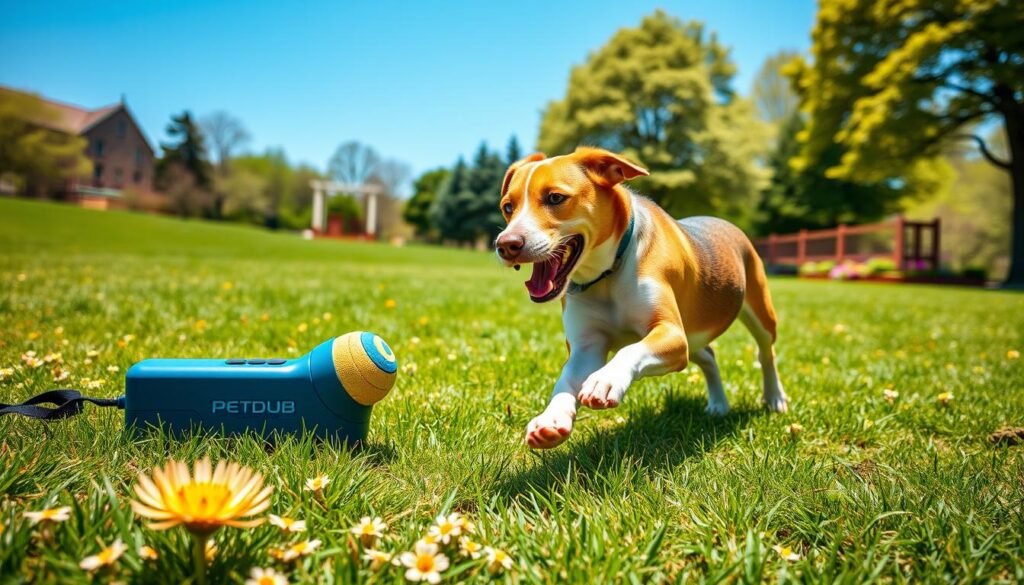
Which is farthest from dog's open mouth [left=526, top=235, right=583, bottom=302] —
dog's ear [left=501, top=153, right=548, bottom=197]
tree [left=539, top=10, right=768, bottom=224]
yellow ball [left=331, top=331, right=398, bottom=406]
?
tree [left=539, top=10, right=768, bottom=224]

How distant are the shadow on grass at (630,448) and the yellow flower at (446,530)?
18.4 inches

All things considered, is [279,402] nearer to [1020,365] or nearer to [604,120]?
[1020,365]

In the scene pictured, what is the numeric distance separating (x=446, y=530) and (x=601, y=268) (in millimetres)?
1345

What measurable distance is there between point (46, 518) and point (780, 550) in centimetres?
190

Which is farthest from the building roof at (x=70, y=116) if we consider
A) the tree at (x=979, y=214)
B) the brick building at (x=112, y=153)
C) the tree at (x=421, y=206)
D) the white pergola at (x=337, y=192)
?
the tree at (x=979, y=214)

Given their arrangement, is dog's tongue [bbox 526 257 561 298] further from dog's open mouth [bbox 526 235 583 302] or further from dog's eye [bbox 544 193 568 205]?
dog's eye [bbox 544 193 568 205]

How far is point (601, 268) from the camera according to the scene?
256 centimetres

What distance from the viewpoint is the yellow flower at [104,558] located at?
49.0 inches

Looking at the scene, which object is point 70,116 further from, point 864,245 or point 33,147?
point 864,245

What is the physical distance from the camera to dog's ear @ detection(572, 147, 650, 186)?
2537 millimetres

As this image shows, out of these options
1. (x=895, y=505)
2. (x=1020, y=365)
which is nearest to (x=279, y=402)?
(x=895, y=505)

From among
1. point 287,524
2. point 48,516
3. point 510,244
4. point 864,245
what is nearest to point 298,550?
point 287,524

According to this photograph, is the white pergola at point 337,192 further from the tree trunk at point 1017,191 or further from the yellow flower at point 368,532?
the yellow flower at point 368,532

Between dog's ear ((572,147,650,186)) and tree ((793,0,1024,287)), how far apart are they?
24578 mm
